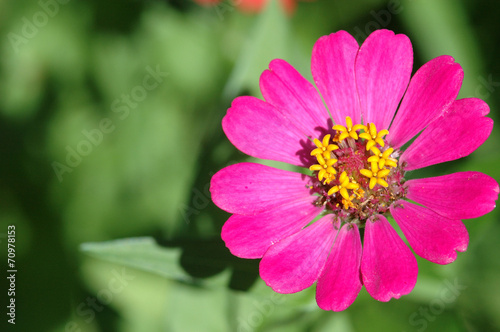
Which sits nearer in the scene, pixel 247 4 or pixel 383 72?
pixel 383 72

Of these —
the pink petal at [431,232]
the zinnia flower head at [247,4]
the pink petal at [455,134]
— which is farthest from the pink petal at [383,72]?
the zinnia flower head at [247,4]

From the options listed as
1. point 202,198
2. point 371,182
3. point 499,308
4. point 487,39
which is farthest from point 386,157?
point 487,39

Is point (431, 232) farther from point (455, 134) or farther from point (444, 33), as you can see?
point (444, 33)

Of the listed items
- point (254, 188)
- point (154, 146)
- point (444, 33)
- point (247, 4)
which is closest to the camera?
point (254, 188)

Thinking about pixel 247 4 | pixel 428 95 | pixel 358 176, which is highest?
pixel 247 4

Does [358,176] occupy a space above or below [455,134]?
below

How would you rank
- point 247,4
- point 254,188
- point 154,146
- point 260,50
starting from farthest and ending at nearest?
point 247,4 < point 154,146 < point 260,50 < point 254,188

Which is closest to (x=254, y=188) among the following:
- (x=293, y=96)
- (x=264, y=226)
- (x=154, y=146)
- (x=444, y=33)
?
(x=264, y=226)
